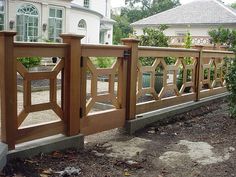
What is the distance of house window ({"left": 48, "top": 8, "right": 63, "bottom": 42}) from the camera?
66.0 feet

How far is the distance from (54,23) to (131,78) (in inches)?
622

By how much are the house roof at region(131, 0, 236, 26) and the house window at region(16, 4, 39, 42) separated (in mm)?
13049

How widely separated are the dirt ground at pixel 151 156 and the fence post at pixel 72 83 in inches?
14.7

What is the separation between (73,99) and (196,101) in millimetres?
3828

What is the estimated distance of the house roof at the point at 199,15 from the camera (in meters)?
27.3

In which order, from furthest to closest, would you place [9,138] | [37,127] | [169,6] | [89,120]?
[169,6]
[89,120]
[37,127]
[9,138]

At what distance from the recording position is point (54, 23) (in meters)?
20.4

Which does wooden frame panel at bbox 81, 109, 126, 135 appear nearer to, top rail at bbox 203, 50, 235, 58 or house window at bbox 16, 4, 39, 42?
top rail at bbox 203, 50, 235, 58

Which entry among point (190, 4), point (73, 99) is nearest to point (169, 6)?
point (190, 4)

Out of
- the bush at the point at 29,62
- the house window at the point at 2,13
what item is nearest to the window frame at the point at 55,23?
the house window at the point at 2,13

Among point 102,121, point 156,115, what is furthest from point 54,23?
point 102,121

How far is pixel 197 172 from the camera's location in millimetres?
3914

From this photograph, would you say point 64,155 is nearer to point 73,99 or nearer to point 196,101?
point 73,99

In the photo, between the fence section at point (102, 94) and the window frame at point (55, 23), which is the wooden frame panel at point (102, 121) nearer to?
the fence section at point (102, 94)
